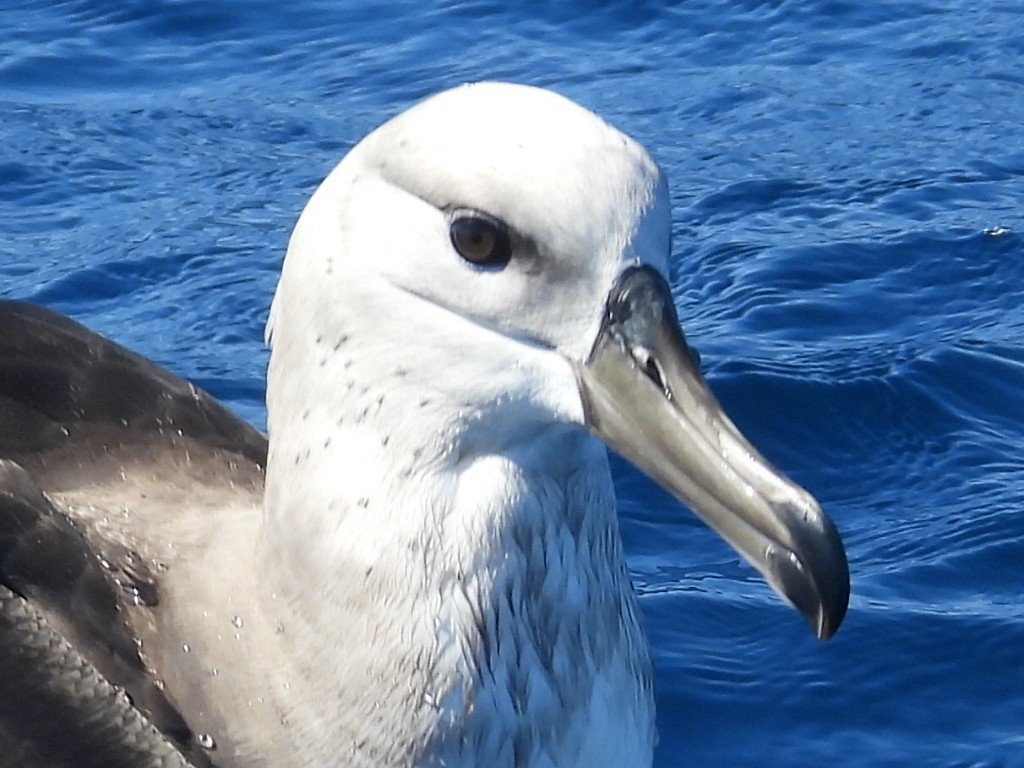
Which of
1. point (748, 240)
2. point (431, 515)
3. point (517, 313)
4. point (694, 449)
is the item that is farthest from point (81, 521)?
point (748, 240)

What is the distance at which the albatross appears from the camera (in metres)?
3.54

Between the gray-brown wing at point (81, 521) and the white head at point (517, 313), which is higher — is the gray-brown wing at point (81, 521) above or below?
below

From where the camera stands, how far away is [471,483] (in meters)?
3.80

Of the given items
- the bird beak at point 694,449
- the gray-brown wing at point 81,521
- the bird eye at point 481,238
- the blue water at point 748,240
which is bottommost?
the blue water at point 748,240

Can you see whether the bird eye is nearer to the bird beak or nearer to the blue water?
the bird beak

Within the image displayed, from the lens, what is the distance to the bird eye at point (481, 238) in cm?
354

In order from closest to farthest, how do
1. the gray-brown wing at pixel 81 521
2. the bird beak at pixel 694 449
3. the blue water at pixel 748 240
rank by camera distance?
the bird beak at pixel 694 449 < the gray-brown wing at pixel 81 521 < the blue water at pixel 748 240

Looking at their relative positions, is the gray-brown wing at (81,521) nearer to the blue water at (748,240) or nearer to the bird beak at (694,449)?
the bird beak at (694,449)

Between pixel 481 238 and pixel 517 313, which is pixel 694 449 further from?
pixel 481 238

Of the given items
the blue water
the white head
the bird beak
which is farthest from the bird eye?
the blue water

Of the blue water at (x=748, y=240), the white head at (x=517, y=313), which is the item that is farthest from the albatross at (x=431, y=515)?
the blue water at (x=748, y=240)

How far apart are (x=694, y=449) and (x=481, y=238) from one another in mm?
463

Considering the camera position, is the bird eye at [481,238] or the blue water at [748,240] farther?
the blue water at [748,240]

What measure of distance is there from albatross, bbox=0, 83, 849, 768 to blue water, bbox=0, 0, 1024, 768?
1525 mm
